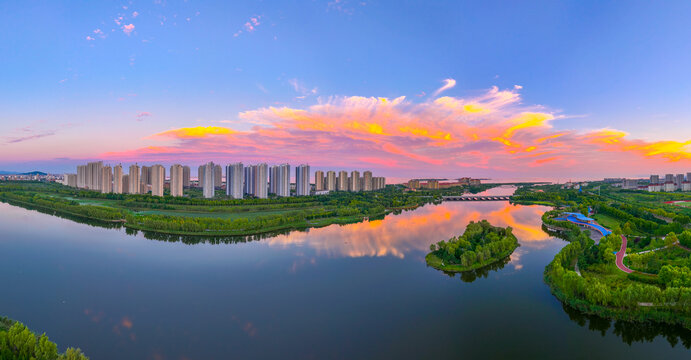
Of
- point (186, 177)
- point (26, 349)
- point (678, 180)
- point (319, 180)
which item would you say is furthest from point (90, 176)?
point (678, 180)

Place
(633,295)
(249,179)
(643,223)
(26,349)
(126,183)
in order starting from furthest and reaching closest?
1. (126,183)
2. (249,179)
3. (643,223)
4. (633,295)
5. (26,349)

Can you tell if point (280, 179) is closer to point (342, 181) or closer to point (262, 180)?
point (262, 180)

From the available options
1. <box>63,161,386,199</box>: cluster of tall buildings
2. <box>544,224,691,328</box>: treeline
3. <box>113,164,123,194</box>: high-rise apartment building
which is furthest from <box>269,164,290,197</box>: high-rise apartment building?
<box>544,224,691,328</box>: treeline

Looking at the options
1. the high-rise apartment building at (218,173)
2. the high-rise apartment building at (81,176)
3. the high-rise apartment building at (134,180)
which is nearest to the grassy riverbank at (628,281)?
the high-rise apartment building at (218,173)

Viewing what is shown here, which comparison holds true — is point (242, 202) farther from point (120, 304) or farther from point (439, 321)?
point (439, 321)

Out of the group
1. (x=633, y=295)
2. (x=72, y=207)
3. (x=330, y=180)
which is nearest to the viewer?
(x=633, y=295)

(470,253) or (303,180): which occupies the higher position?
(303,180)
